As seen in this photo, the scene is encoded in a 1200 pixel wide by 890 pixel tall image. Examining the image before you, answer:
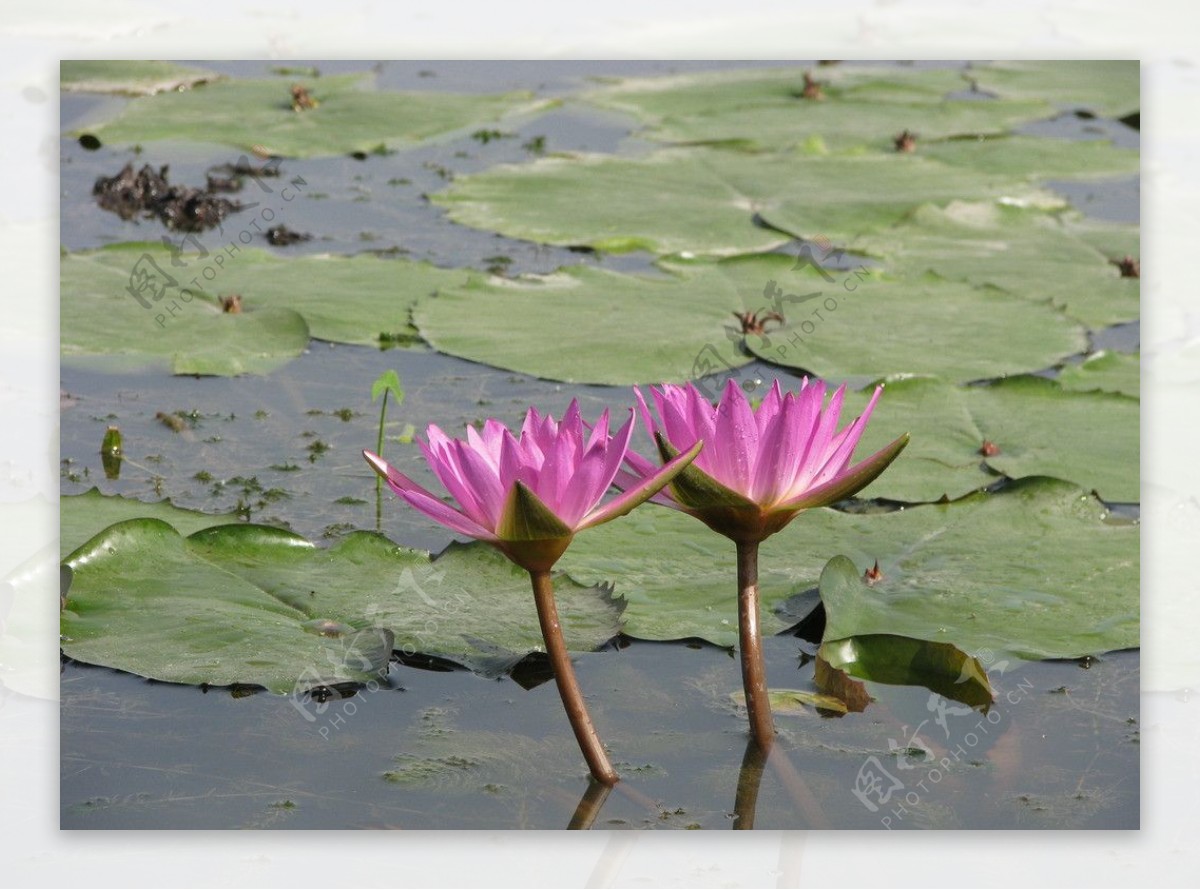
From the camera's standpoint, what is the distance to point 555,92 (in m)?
6.34

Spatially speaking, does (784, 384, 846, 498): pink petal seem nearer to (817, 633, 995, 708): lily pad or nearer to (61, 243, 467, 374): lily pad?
(817, 633, 995, 708): lily pad

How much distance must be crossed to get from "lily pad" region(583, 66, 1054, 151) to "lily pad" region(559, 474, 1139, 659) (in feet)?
9.76

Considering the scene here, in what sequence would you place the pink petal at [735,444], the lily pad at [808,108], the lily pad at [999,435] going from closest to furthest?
the pink petal at [735,444] < the lily pad at [999,435] < the lily pad at [808,108]

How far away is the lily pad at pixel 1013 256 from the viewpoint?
162 inches

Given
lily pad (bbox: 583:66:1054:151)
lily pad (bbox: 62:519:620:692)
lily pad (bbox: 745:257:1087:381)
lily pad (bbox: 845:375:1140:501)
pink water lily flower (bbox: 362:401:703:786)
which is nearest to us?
pink water lily flower (bbox: 362:401:703:786)

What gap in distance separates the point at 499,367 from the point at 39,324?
133 centimetres

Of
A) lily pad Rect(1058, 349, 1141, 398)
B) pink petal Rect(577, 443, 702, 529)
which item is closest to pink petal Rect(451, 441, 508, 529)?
pink petal Rect(577, 443, 702, 529)

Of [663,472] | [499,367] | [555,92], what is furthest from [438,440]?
[555,92]

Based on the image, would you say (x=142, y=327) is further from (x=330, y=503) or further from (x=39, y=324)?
(x=39, y=324)

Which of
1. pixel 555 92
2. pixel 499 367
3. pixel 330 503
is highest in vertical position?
pixel 555 92

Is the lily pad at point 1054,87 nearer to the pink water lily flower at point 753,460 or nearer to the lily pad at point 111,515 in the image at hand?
the lily pad at point 111,515

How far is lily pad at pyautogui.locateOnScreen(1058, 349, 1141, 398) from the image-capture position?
11.3 feet

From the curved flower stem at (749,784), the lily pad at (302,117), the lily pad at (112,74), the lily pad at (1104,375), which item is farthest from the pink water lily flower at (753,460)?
the lily pad at (302,117)

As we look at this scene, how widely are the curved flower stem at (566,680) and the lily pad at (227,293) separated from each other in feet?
5.93
